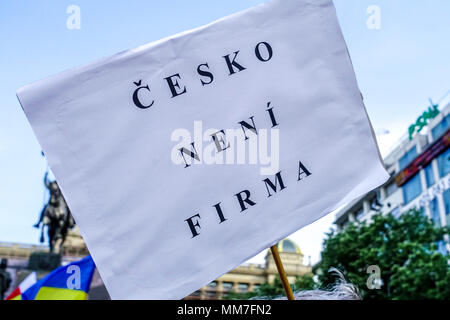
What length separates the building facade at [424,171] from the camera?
123ft

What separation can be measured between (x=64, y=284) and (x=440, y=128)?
35.0 meters

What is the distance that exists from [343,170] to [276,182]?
1.00 ft

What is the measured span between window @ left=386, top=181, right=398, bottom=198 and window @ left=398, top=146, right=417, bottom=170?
2.28 m

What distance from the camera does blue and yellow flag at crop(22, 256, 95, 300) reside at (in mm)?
7938

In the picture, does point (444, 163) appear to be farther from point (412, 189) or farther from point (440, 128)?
point (412, 189)

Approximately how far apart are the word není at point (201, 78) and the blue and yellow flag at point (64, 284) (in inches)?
Answer: 217

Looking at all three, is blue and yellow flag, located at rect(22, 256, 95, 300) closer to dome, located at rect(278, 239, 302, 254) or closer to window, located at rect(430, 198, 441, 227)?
window, located at rect(430, 198, 441, 227)

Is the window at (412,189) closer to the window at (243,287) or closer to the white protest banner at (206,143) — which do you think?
the window at (243,287)

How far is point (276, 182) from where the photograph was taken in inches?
103

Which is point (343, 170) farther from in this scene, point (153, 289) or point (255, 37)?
point (153, 289)

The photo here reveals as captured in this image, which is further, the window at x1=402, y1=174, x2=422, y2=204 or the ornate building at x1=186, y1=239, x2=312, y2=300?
the ornate building at x1=186, y1=239, x2=312, y2=300

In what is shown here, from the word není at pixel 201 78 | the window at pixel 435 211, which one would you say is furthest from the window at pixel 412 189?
the word není at pixel 201 78

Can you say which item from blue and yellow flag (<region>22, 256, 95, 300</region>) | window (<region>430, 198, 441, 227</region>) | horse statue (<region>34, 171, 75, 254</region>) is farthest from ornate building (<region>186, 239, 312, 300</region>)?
blue and yellow flag (<region>22, 256, 95, 300</region>)
